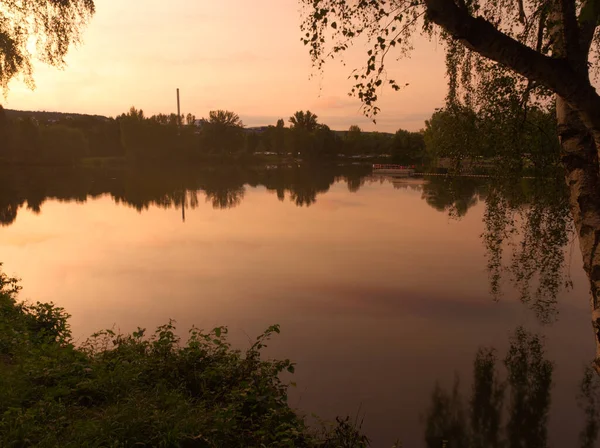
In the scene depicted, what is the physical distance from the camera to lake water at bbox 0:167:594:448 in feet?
39.4

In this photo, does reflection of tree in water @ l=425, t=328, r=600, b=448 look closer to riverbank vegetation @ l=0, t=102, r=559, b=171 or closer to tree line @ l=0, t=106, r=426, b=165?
riverbank vegetation @ l=0, t=102, r=559, b=171

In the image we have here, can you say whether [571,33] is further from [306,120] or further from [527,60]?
[306,120]

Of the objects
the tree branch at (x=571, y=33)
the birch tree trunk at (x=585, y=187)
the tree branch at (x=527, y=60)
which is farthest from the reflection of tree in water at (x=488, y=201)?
the tree branch at (x=527, y=60)

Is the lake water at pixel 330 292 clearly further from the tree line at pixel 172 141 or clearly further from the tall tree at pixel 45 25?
the tree line at pixel 172 141

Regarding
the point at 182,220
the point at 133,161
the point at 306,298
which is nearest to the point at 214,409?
the point at 306,298

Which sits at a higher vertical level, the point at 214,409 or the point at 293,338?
the point at 214,409

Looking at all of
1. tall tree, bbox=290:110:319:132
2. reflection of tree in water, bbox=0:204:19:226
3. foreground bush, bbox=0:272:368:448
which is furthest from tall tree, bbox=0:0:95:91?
tall tree, bbox=290:110:319:132

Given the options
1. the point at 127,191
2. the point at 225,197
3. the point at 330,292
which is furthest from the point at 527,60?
the point at 127,191

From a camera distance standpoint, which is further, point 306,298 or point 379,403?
point 306,298

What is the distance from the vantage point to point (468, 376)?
12531mm

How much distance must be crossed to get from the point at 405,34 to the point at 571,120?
2447mm

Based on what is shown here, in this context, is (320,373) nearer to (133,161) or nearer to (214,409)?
(214,409)

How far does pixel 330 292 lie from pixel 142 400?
40.3ft

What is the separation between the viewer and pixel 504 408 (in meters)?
11.1
